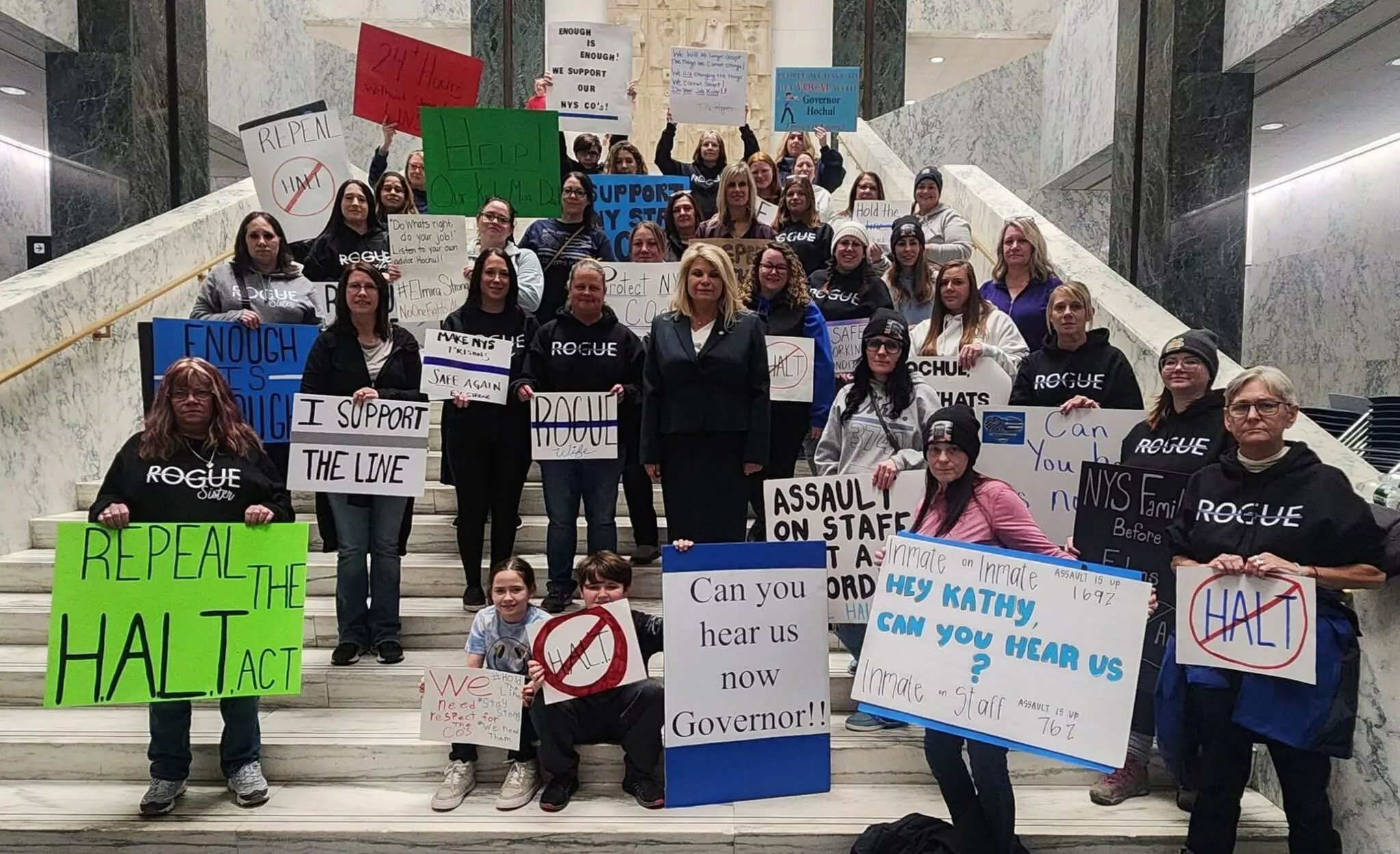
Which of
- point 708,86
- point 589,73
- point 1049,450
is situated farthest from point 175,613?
point 708,86

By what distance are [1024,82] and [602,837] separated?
12512mm

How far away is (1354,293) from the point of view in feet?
39.1

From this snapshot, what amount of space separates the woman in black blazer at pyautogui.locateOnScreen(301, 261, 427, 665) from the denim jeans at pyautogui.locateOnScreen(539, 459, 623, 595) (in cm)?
68

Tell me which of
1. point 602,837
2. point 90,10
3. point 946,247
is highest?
point 90,10

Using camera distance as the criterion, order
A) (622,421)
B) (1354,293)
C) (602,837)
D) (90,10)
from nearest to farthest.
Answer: (602,837)
(622,421)
(90,10)
(1354,293)

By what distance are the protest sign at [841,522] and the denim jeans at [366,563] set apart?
1.72 meters

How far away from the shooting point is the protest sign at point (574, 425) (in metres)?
4.62

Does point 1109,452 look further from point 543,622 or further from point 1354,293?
point 1354,293

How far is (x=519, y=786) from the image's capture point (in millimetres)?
3916

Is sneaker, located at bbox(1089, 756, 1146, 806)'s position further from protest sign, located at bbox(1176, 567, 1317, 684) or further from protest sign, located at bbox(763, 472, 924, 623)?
protest sign, located at bbox(763, 472, 924, 623)

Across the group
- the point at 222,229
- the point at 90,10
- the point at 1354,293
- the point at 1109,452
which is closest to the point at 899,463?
the point at 1109,452

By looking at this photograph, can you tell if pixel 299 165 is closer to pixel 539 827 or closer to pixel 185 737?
pixel 185 737

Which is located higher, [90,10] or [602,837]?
[90,10]

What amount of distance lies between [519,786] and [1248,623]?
8.81ft
